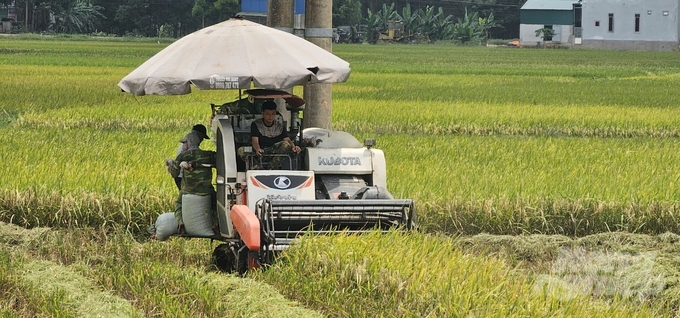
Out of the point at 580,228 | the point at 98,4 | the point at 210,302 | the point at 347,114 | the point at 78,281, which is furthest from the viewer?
the point at 98,4

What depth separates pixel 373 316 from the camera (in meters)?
5.74

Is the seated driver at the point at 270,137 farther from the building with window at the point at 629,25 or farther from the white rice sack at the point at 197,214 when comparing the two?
the building with window at the point at 629,25

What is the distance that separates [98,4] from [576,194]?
76.1 m

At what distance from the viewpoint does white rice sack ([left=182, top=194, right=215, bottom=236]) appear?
26.4ft

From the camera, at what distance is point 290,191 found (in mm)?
7383

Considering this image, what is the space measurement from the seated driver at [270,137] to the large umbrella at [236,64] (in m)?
0.34

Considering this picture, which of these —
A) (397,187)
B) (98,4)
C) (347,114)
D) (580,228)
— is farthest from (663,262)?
(98,4)

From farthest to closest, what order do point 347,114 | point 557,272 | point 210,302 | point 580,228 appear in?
point 347,114 < point 580,228 < point 557,272 < point 210,302

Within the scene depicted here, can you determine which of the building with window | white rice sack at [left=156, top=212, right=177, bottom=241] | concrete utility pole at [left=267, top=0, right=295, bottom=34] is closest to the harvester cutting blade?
white rice sack at [left=156, top=212, right=177, bottom=241]

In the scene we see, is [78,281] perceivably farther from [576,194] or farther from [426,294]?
[576,194]

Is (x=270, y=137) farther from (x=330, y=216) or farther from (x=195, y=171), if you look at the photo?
(x=330, y=216)

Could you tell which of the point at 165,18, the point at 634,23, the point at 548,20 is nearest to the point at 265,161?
the point at 634,23

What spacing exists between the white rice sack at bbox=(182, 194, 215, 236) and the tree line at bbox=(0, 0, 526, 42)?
2706 inches

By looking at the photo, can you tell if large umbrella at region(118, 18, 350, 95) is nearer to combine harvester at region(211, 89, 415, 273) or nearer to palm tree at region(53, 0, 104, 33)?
combine harvester at region(211, 89, 415, 273)
